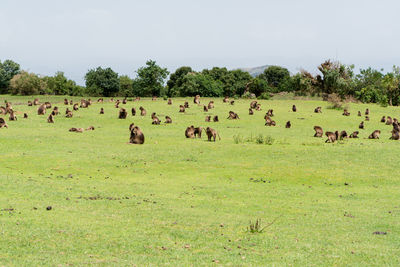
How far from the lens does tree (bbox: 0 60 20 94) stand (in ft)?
349

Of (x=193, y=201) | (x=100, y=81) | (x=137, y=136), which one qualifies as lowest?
(x=193, y=201)

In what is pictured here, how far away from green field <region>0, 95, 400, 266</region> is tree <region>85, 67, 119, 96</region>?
212 ft

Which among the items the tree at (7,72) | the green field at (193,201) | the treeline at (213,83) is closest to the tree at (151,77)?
the treeline at (213,83)

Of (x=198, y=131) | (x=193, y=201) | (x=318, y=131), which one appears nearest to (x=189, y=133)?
(x=198, y=131)

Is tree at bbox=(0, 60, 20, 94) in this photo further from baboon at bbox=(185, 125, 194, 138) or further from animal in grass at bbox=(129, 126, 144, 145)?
animal in grass at bbox=(129, 126, 144, 145)

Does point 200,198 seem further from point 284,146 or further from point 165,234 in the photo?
point 284,146

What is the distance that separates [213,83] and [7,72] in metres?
53.0

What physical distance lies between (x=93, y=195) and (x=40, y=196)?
5.44 ft

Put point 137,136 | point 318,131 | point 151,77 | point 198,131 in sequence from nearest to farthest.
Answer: point 137,136, point 198,131, point 318,131, point 151,77

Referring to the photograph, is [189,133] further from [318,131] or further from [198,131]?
[318,131]

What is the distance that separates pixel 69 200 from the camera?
13.8 metres

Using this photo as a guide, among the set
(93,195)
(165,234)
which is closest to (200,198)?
(93,195)

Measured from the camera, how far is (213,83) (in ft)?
294

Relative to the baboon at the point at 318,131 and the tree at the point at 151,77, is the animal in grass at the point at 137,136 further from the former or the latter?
the tree at the point at 151,77
